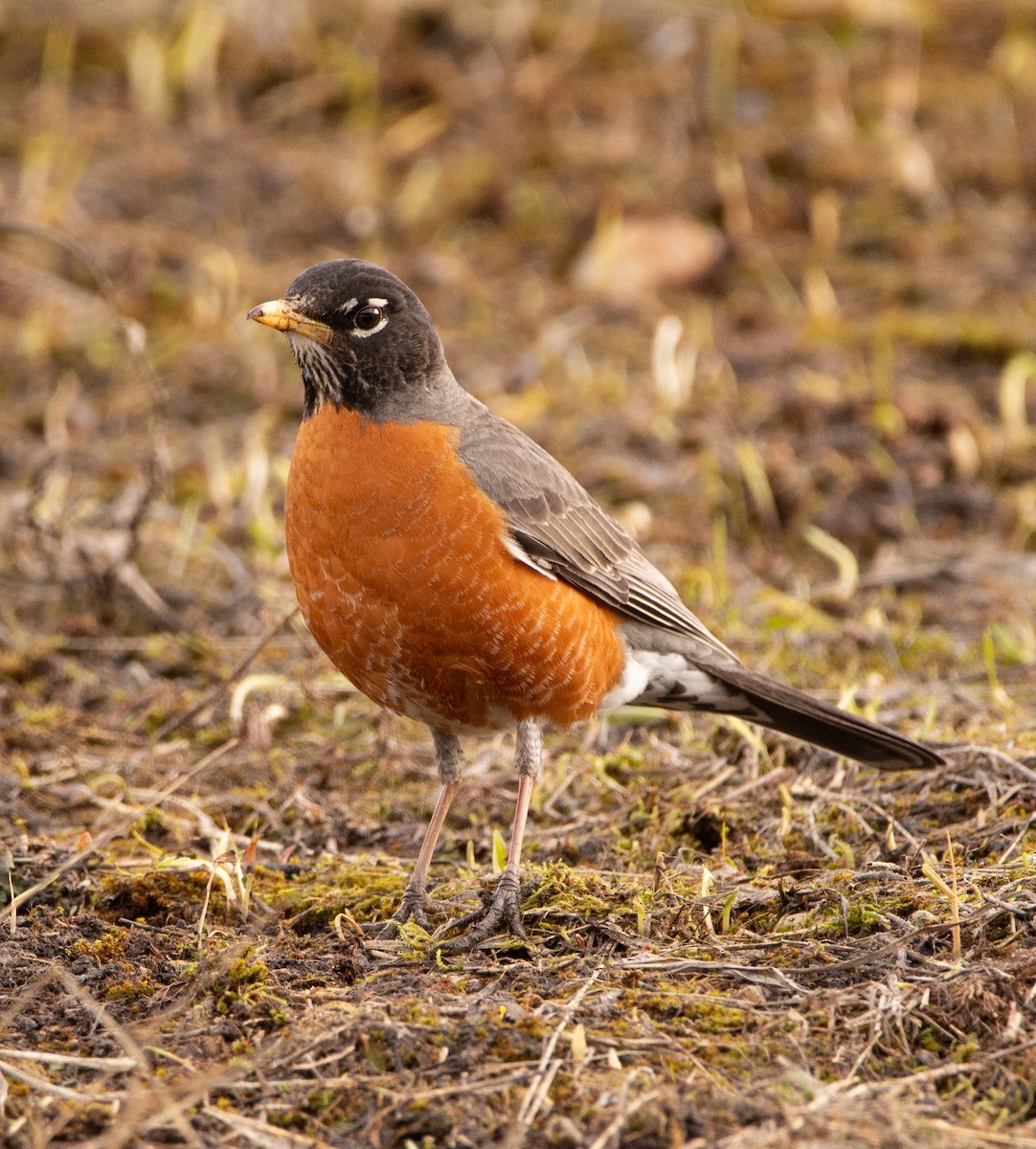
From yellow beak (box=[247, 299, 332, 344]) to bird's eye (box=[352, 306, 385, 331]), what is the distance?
0.10m

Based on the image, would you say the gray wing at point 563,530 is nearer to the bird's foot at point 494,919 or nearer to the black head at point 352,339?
the black head at point 352,339

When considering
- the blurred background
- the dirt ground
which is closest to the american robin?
the dirt ground

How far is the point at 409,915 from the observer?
4.35 m

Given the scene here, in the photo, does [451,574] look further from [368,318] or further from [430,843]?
[368,318]

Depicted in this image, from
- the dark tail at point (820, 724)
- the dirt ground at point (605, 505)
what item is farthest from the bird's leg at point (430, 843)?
the dark tail at point (820, 724)

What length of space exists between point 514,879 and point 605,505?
3593 millimetres

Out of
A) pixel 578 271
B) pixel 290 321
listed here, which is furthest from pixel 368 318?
pixel 578 271

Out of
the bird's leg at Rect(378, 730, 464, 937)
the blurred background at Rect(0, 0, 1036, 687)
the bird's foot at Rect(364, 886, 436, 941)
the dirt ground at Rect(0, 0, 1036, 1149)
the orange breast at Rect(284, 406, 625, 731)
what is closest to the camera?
the dirt ground at Rect(0, 0, 1036, 1149)

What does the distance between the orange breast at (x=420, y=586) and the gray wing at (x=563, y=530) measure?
0.10 meters

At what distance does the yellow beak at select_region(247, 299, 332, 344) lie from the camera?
186 inches

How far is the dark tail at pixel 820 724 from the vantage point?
191 inches

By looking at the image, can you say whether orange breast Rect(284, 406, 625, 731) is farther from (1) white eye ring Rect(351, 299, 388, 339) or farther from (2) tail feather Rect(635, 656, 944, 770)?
(2) tail feather Rect(635, 656, 944, 770)

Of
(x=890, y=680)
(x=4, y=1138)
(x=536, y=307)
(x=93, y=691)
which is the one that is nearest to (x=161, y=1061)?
(x=4, y=1138)

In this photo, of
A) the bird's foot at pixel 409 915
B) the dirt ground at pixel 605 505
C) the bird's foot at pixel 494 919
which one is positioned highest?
the dirt ground at pixel 605 505
